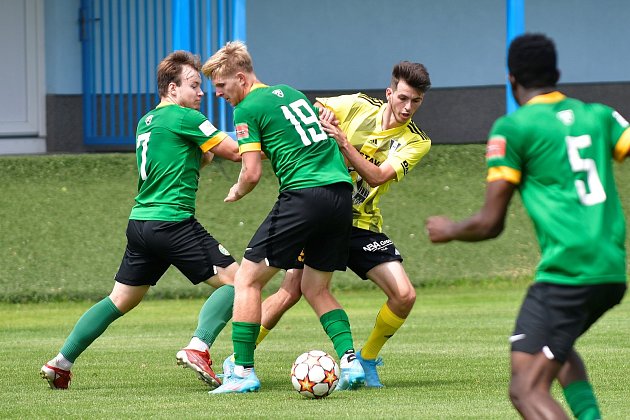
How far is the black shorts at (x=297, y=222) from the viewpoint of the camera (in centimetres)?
723

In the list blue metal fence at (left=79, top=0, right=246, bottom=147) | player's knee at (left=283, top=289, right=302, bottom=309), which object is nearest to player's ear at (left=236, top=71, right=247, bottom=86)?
player's knee at (left=283, top=289, right=302, bottom=309)

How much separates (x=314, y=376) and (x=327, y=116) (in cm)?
145

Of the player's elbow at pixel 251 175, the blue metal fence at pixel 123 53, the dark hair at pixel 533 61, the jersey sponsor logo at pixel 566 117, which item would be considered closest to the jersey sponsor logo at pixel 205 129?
the player's elbow at pixel 251 175

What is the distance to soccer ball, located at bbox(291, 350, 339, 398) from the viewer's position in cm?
717

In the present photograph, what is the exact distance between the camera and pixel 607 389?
7402 mm

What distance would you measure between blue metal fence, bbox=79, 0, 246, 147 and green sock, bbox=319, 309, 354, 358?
10699 mm

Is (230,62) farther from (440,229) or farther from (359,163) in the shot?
(440,229)

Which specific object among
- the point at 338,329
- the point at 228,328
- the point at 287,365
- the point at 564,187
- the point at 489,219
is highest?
the point at 564,187

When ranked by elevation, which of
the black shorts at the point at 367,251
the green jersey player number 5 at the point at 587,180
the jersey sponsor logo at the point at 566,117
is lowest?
the black shorts at the point at 367,251

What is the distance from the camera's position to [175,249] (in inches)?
302

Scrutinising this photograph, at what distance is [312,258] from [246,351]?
658mm

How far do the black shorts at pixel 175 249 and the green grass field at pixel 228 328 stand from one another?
0.70m

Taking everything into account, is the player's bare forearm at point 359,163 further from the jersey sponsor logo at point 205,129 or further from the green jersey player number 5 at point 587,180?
the green jersey player number 5 at point 587,180

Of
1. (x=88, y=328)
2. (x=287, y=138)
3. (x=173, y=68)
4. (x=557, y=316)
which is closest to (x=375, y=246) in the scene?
(x=287, y=138)
